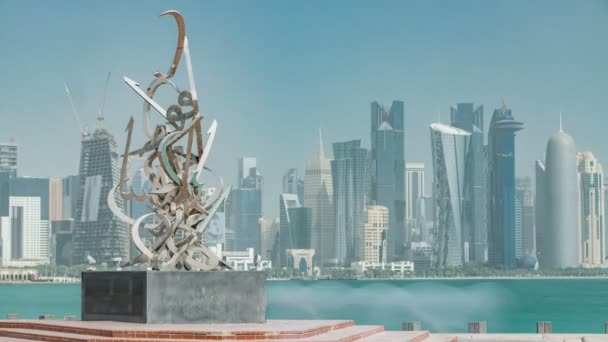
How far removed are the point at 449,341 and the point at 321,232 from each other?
160 metres

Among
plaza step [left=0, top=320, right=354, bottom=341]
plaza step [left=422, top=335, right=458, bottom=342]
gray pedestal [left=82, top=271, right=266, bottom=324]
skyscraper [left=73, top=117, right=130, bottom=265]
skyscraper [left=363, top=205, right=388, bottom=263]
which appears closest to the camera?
plaza step [left=0, top=320, right=354, bottom=341]

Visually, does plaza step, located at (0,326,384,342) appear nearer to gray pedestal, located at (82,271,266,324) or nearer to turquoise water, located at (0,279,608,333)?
gray pedestal, located at (82,271,266,324)

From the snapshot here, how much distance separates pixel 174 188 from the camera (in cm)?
2030

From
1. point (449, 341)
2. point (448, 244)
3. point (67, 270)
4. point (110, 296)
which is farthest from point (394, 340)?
point (448, 244)

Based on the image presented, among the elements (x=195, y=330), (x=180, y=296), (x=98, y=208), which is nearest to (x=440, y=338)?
(x=180, y=296)

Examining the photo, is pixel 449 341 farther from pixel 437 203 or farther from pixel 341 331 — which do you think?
pixel 437 203

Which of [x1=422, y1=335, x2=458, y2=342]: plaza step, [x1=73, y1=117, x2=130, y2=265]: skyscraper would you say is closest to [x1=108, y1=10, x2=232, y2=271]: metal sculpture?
[x1=422, y1=335, x2=458, y2=342]: plaza step

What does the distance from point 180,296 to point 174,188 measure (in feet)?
6.83

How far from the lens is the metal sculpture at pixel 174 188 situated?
65.7 ft

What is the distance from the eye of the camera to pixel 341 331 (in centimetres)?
1978

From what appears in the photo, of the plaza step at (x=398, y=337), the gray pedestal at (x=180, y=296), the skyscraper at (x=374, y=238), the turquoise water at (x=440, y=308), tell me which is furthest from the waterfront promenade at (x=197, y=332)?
the skyscraper at (x=374, y=238)

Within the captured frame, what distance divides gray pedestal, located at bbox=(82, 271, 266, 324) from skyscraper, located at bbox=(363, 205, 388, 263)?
155 metres

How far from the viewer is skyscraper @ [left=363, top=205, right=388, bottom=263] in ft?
577

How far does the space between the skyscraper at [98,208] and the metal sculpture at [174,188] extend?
12684 cm
